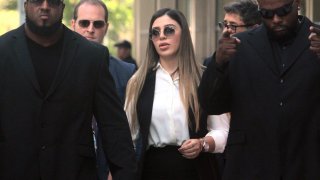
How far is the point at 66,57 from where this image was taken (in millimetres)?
4949

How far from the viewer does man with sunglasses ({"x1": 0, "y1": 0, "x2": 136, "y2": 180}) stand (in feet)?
15.6

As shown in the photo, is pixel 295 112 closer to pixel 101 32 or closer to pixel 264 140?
pixel 264 140

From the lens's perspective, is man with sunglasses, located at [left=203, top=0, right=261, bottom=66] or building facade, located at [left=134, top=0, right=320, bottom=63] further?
building facade, located at [left=134, top=0, right=320, bottom=63]

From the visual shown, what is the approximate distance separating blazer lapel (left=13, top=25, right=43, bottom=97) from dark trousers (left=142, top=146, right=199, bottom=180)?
1352mm

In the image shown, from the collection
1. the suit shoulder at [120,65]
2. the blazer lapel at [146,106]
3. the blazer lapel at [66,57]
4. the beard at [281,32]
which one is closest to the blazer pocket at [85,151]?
the blazer lapel at [66,57]

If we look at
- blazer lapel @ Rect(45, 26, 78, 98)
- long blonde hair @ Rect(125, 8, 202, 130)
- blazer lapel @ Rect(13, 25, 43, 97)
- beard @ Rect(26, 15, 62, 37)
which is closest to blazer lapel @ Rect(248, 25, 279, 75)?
long blonde hair @ Rect(125, 8, 202, 130)

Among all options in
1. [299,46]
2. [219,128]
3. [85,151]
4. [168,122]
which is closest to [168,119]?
[168,122]

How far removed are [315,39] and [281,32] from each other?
14.1 inches

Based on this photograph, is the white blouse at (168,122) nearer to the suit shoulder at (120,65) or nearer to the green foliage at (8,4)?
the suit shoulder at (120,65)

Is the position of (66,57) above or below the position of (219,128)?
above

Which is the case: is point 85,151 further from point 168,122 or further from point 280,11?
point 280,11

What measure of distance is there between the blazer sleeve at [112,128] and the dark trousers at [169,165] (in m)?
0.66

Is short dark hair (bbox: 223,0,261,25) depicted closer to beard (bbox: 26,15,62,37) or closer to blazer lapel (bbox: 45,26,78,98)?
blazer lapel (bbox: 45,26,78,98)

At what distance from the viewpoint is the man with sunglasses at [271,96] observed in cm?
→ 484
